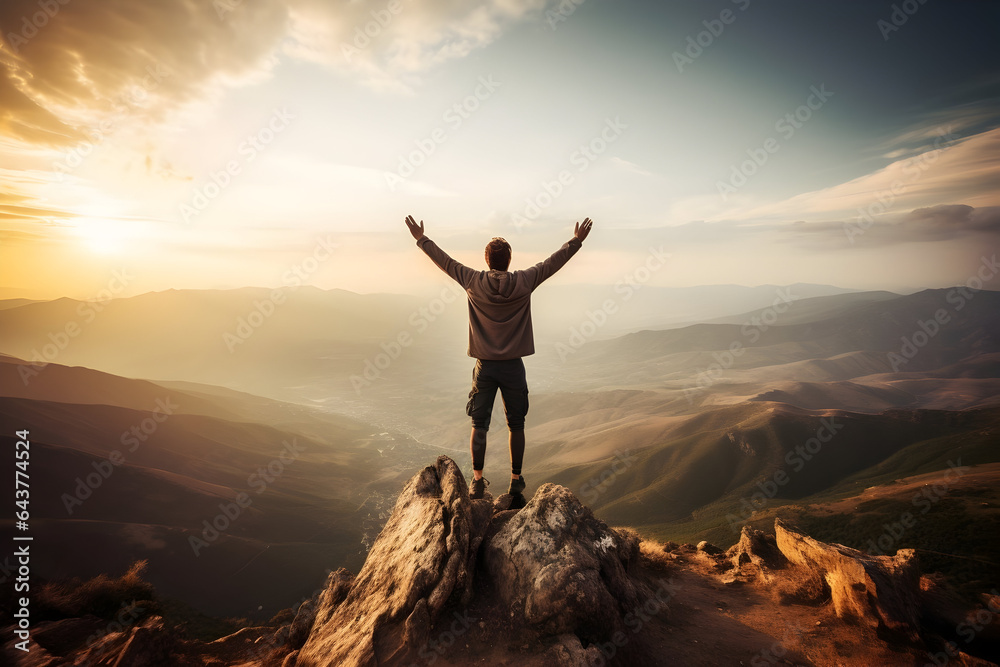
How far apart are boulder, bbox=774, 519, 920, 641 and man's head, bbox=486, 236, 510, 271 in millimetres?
11447

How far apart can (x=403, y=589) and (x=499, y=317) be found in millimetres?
5402

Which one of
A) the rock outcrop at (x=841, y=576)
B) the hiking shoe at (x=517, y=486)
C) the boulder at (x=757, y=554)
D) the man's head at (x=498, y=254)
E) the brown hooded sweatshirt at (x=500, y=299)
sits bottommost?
the boulder at (x=757, y=554)

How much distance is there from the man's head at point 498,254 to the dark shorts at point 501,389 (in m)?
1.81

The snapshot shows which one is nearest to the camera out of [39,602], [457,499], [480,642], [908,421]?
[480,642]

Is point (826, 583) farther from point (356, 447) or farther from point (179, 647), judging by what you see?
point (356, 447)

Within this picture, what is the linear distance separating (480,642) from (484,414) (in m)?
3.72

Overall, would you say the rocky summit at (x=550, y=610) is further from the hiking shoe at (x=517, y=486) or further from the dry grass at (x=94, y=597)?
the dry grass at (x=94, y=597)

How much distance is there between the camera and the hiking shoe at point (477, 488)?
852 cm

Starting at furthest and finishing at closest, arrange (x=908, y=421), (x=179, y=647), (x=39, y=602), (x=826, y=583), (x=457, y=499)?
(x=908, y=421), (x=39, y=602), (x=826, y=583), (x=179, y=647), (x=457, y=499)

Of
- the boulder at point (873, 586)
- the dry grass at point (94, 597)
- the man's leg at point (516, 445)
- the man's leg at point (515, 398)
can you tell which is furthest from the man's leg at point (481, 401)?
the dry grass at point (94, 597)

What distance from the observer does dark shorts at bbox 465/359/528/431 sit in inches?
287

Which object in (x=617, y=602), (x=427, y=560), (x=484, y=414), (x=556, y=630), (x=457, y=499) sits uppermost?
(x=484, y=414)

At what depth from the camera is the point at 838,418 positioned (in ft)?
374

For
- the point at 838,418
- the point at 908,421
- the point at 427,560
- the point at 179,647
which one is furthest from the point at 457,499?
the point at 908,421
